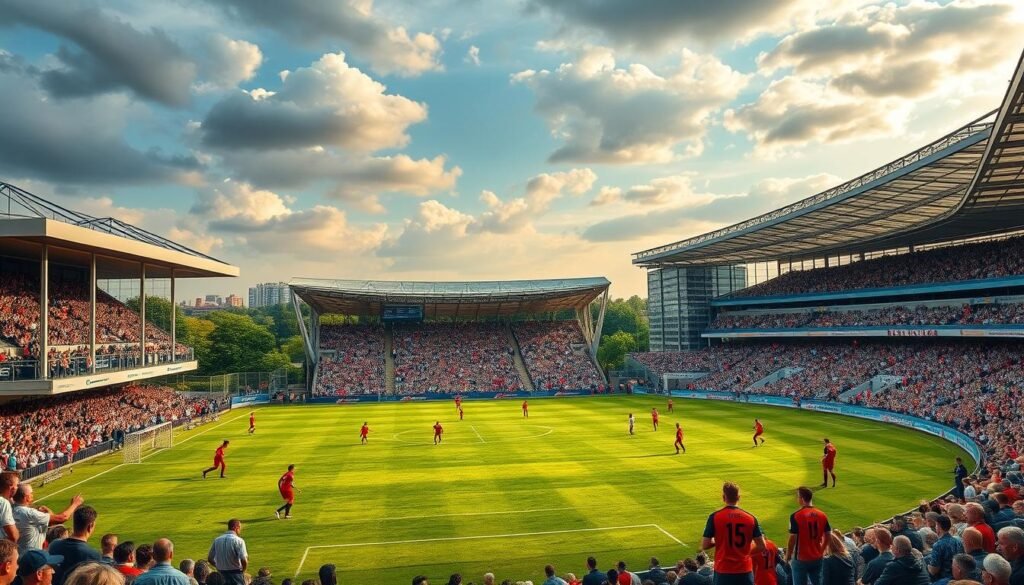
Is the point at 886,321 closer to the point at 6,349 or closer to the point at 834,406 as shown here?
the point at 834,406

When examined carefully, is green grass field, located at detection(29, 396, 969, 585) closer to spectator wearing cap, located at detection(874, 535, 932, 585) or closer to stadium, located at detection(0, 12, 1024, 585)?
stadium, located at detection(0, 12, 1024, 585)

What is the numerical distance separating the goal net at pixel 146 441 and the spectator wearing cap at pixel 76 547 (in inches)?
1114

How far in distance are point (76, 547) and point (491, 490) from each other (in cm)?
1833

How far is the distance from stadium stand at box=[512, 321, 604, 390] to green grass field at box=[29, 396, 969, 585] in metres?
27.1

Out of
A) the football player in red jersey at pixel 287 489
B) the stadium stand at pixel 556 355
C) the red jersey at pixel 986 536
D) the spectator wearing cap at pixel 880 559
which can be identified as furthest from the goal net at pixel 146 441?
the stadium stand at pixel 556 355

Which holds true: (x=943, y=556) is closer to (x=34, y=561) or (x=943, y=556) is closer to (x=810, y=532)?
(x=810, y=532)

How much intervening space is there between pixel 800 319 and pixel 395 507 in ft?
171

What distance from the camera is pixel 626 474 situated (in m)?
26.5

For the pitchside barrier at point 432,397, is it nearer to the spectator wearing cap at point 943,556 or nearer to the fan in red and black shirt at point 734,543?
the spectator wearing cap at point 943,556

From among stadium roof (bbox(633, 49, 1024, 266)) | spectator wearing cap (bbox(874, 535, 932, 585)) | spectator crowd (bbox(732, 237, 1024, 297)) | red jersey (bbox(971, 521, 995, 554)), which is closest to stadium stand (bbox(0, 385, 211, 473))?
spectator wearing cap (bbox(874, 535, 932, 585))

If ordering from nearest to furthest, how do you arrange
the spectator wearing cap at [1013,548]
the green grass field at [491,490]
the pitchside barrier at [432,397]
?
the spectator wearing cap at [1013,548] < the green grass field at [491,490] < the pitchside barrier at [432,397]

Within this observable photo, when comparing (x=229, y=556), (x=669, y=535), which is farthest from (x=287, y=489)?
(x=669, y=535)

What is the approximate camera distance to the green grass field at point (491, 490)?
17.6m

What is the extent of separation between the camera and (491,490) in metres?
24.4
